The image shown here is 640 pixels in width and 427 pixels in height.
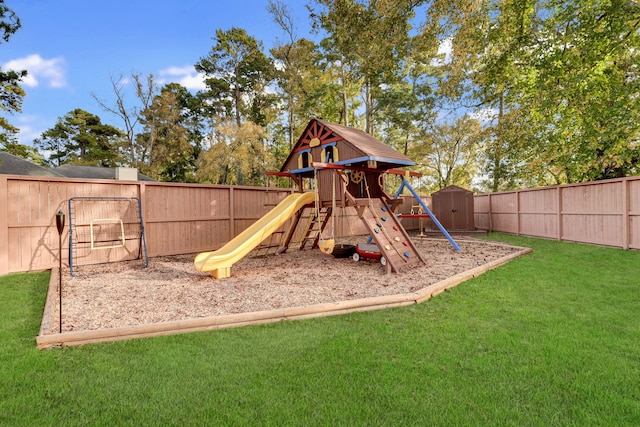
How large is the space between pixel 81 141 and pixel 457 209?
30.2m

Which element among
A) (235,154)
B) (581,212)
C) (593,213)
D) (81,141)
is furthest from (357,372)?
(81,141)

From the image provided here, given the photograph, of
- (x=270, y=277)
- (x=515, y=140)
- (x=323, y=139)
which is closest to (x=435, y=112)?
(x=515, y=140)

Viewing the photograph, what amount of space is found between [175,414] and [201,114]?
28.6 metres

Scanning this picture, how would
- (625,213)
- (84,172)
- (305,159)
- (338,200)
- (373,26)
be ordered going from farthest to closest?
1. (84,172)
2. (373,26)
3. (305,159)
4. (625,213)
5. (338,200)

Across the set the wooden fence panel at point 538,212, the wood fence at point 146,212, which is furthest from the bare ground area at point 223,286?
the wooden fence panel at point 538,212

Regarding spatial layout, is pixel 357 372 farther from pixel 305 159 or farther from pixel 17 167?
pixel 17 167

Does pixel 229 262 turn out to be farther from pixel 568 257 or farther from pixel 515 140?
pixel 515 140

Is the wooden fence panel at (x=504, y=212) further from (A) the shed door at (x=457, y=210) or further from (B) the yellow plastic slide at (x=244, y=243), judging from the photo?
(B) the yellow plastic slide at (x=244, y=243)

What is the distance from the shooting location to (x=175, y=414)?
2.05 meters

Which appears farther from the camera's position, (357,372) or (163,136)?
(163,136)

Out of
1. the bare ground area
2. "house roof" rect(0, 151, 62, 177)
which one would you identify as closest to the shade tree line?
"house roof" rect(0, 151, 62, 177)

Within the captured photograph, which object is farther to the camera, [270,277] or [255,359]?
[270,277]

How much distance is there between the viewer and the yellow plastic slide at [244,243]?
19.8 feet

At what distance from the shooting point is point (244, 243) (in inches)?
258
